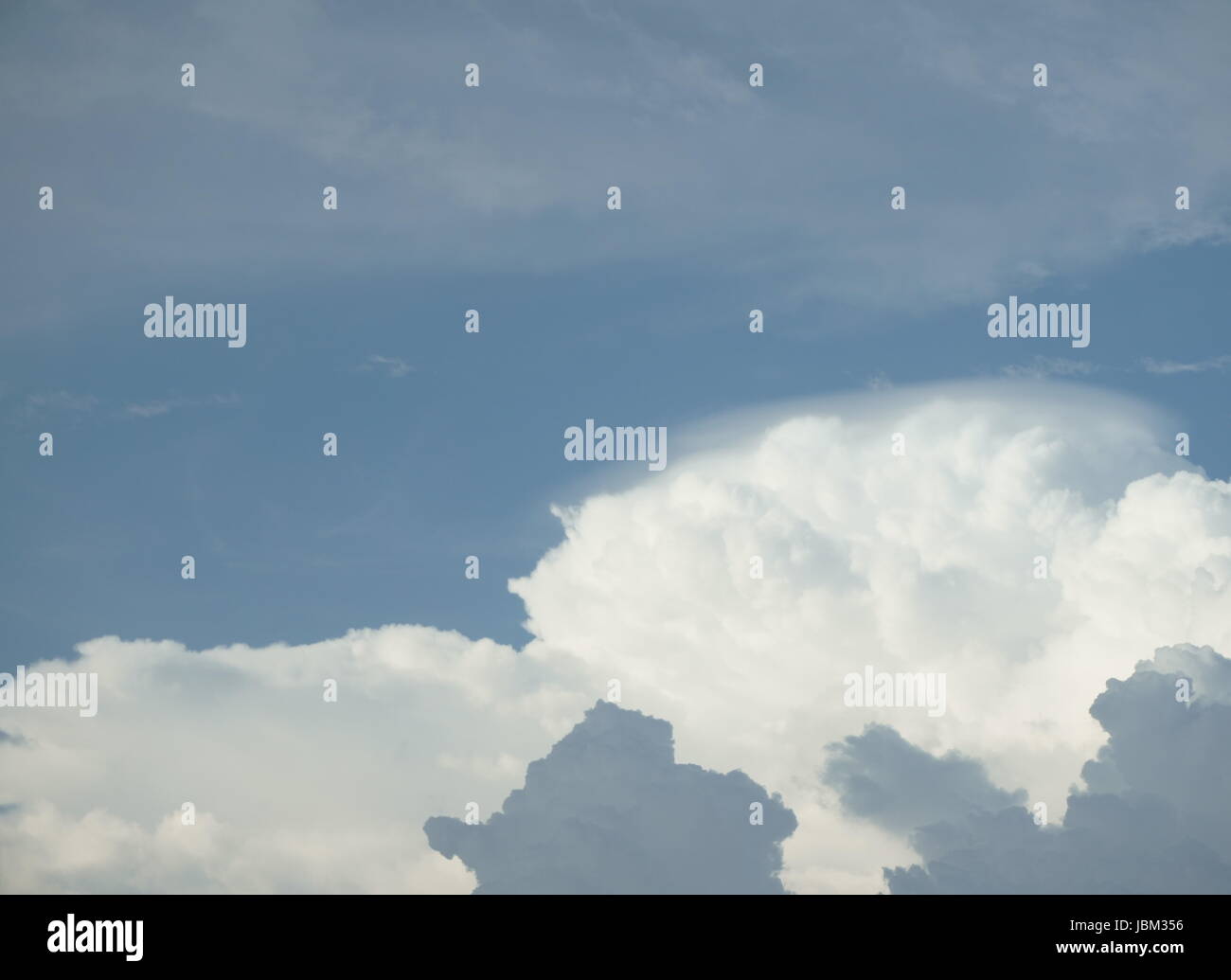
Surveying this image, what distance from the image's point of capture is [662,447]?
196 ft

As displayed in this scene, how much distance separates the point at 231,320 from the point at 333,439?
329 inches

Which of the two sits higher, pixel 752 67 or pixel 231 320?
pixel 752 67
